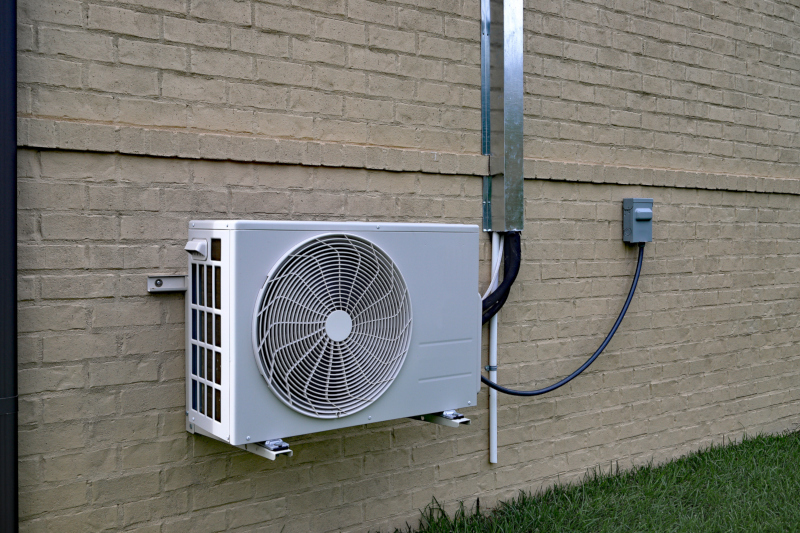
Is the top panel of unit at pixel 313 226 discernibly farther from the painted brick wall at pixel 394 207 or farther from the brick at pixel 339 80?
the brick at pixel 339 80

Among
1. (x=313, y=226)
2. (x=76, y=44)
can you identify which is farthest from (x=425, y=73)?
(x=76, y=44)

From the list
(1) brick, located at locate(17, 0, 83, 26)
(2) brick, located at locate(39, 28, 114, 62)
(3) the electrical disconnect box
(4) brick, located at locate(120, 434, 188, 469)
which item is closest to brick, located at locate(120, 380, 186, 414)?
(4) brick, located at locate(120, 434, 188, 469)

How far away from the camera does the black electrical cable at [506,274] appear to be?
3.16m

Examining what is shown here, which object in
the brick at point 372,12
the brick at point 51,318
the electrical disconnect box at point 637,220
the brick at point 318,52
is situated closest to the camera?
the brick at point 51,318

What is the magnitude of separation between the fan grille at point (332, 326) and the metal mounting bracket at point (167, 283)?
1.48 feet

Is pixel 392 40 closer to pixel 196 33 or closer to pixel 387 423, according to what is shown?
pixel 196 33

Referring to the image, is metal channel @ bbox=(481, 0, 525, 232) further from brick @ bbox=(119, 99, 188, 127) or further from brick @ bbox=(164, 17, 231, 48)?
brick @ bbox=(119, 99, 188, 127)

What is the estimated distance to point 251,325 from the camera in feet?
6.99

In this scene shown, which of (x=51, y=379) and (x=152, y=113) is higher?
(x=152, y=113)

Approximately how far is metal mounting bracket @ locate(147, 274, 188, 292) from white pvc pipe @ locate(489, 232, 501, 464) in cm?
138

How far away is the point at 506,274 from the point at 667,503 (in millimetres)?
1358

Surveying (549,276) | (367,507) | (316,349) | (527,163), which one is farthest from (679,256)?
(316,349)

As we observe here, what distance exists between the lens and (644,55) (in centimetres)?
A: 385

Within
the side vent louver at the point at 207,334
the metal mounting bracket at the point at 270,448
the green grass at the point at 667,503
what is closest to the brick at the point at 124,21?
the side vent louver at the point at 207,334
